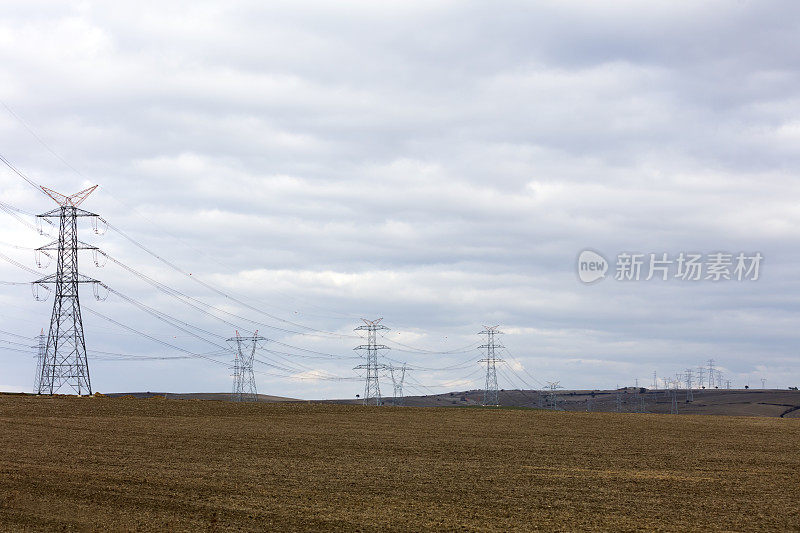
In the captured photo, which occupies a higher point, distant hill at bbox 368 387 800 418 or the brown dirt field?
the brown dirt field

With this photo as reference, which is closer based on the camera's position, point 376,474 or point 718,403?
point 376,474

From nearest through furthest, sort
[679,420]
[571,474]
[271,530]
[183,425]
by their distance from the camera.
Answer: [271,530]
[571,474]
[183,425]
[679,420]

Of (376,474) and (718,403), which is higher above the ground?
(376,474)

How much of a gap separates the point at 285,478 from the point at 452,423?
24947 mm

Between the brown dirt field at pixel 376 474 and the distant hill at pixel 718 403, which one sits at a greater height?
the brown dirt field at pixel 376 474

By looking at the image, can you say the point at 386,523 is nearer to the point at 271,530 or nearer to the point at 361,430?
the point at 271,530

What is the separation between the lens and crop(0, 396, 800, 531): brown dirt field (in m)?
20.4

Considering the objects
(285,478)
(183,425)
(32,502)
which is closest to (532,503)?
(285,478)

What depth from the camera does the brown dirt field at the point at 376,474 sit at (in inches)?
803

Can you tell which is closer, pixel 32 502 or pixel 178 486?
pixel 32 502

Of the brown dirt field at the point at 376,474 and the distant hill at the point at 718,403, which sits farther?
the distant hill at the point at 718,403

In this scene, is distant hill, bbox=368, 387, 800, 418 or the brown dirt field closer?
the brown dirt field

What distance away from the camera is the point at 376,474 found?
27531 millimetres

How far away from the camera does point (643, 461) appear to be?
1282 inches
